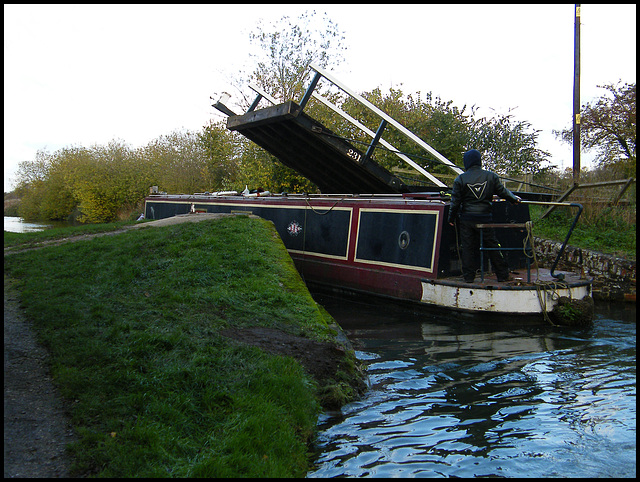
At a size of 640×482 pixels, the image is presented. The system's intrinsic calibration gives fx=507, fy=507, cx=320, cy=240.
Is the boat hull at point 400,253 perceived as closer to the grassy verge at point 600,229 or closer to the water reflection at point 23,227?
the grassy verge at point 600,229

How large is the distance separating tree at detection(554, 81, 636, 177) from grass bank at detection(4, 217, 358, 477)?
14.0 meters

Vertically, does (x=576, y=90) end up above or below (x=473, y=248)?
above

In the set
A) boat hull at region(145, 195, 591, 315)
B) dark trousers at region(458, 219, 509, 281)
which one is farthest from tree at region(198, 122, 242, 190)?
dark trousers at region(458, 219, 509, 281)

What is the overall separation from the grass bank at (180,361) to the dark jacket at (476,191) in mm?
2371

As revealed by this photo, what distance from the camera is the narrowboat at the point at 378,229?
21.0 feet

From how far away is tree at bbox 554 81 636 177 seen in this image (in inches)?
623

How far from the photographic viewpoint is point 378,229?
807 cm

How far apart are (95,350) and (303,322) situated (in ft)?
6.30

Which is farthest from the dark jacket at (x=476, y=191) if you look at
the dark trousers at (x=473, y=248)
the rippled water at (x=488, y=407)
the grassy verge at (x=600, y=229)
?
the grassy verge at (x=600, y=229)

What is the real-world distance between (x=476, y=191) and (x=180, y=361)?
14.5 feet

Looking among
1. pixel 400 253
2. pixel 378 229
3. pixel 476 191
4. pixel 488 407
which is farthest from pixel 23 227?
pixel 488 407

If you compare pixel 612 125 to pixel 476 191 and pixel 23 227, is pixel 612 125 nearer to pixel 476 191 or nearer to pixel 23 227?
pixel 476 191

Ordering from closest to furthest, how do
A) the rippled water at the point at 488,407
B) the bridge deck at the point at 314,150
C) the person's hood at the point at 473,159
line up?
1. the rippled water at the point at 488,407
2. the person's hood at the point at 473,159
3. the bridge deck at the point at 314,150

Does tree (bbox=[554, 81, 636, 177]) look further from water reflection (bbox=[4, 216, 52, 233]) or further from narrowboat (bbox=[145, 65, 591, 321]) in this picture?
water reflection (bbox=[4, 216, 52, 233])
